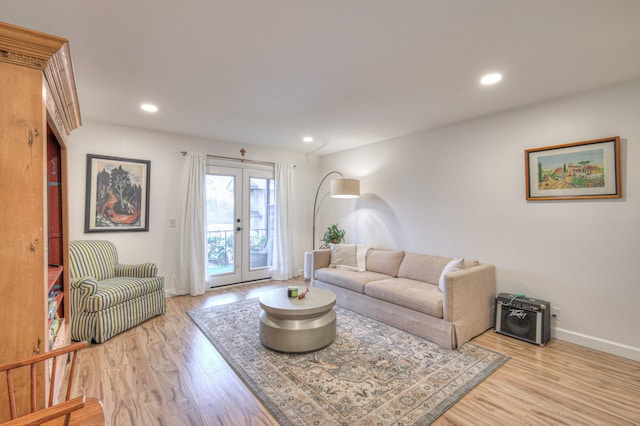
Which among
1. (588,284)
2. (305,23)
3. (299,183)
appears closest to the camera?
(305,23)

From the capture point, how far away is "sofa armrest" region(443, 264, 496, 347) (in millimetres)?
2729

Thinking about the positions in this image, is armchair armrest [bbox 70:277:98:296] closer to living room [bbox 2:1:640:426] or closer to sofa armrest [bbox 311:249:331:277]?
living room [bbox 2:1:640:426]

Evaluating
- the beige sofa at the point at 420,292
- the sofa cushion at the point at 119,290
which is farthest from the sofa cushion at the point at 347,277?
the sofa cushion at the point at 119,290

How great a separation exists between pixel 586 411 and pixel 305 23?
3.10 meters

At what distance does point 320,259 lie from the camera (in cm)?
449

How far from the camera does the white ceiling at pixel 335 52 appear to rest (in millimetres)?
1674

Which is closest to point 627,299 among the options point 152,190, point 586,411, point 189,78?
A: point 586,411

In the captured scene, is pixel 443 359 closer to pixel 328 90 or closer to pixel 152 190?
pixel 328 90

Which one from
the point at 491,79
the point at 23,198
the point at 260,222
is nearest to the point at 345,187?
the point at 260,222

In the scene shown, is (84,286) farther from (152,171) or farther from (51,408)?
(51,408)

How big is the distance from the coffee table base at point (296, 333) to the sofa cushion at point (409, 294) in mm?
854

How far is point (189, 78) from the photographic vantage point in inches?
99.9

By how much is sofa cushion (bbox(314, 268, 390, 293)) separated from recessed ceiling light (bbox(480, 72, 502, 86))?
2.47 meters

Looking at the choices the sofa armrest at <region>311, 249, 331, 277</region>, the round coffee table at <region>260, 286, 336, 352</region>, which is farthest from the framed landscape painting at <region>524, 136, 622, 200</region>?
the sofa armrest at <region>311, 249, 331, 277</region>
